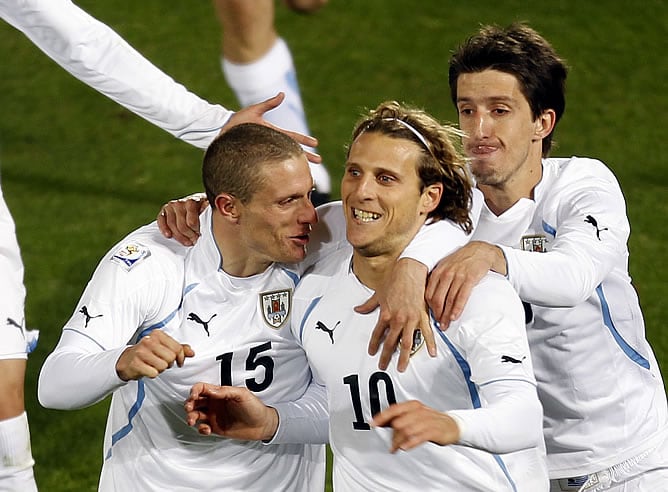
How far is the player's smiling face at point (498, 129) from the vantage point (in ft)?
14.1

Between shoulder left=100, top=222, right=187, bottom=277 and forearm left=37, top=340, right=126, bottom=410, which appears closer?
forearm left=37, top=340, right=126, bottom=410

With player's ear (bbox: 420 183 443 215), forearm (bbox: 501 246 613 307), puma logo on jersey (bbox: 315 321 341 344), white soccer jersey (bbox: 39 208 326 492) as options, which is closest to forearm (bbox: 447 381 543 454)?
forearm (bbox: 501 246 613 307)

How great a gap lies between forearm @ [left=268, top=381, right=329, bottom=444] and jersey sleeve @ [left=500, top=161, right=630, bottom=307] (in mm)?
823

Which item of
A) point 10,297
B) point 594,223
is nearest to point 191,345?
point 10,297

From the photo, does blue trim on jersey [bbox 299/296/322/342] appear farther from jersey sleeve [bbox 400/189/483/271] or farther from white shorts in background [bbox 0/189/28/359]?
white shorts in background [bbox 0/189/28/359]

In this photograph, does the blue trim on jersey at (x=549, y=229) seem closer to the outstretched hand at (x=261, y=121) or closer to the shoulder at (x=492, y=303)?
the shoulder at (x=492, y=303)

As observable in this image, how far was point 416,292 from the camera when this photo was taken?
3.73 metres

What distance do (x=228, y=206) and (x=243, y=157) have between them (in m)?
0.17

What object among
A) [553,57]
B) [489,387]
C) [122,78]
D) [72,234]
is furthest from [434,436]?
[72,234]

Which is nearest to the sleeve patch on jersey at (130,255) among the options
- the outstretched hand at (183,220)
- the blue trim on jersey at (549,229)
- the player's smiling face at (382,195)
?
the outstretched hand at (183,220)

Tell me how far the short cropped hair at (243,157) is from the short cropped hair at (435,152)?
0.28m

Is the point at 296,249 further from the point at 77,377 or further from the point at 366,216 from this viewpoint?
the point at 77,377

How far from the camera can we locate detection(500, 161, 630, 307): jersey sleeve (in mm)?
3848

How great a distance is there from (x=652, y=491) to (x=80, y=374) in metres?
1.91
